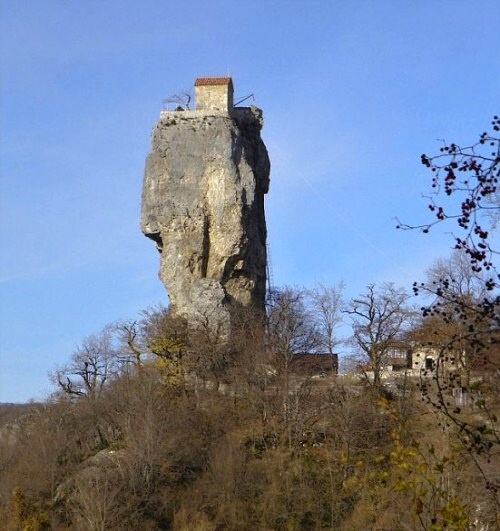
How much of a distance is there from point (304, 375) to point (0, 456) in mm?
12636

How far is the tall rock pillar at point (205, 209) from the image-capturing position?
39.2m

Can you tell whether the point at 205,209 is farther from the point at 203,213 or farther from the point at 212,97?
the point at 212,97

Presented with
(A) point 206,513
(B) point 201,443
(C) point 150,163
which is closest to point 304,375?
(B) point 201,443

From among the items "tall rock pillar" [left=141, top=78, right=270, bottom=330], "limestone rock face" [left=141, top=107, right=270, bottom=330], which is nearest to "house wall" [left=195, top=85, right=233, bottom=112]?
"tall rock pillar" [left=141, top=78, right=270, bottom=330]

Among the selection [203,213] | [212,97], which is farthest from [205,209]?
[212,97]

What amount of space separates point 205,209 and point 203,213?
0.70 feet

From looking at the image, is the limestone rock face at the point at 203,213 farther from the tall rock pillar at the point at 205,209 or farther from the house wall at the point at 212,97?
the house wall at the point at 212,97

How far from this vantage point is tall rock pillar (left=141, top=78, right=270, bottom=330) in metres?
39.2

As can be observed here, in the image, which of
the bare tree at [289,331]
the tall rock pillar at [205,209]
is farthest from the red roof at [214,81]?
the bare tree at [289,331]

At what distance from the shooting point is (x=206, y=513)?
29234mm

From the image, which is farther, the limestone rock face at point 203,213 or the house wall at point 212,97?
the house wall at point 212,97

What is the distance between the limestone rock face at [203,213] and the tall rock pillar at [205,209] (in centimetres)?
4

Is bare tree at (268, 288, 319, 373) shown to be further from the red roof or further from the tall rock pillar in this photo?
the red roof

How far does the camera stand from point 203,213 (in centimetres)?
3978
